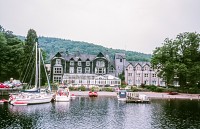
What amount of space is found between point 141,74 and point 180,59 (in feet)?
67.6

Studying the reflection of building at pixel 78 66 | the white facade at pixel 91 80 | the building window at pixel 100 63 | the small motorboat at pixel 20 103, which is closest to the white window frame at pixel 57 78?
the reflection of building at pixel 78 66

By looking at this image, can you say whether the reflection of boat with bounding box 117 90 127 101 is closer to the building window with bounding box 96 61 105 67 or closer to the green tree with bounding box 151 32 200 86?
the green tree with bounding box 151 32 200 86

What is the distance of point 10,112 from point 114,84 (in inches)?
2191

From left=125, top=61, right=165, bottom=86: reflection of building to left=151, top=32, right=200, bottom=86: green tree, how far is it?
47.8 feet

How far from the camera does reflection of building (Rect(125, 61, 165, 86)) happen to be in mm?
112750

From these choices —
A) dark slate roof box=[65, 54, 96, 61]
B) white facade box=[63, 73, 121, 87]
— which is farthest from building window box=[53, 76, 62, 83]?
dark slate roof box=[65, 54, 96, 61]

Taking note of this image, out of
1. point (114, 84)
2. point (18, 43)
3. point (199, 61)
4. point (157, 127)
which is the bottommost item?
point (157, 127)

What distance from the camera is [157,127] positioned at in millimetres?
40719

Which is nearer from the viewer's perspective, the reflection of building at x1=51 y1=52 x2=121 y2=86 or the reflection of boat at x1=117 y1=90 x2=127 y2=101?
the reflection of boat at x1=117 y1=90 x2=127 y2=101

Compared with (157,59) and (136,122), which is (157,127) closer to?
(136,122)

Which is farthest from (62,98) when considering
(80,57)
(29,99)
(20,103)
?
(80,57)

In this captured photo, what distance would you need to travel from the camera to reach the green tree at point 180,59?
8938 centimetres

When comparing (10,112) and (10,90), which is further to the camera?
(10,90)

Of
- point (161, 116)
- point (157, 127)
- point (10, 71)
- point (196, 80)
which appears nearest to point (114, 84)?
point (196, 80)
